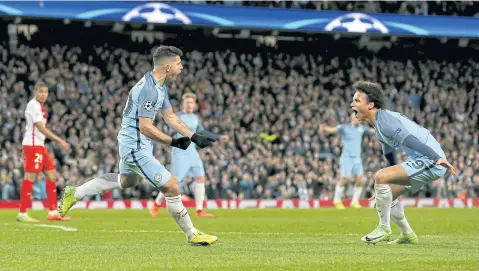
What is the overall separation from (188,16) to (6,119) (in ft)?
21.8

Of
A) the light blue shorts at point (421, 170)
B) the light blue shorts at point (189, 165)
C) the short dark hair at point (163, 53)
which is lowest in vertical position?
the light blue shorts at point (189, 165)

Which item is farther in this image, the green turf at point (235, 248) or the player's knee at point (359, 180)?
the player's knee at point (359, 180)

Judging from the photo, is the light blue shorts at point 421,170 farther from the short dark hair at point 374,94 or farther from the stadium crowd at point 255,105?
the stadium crowd at point 255,105

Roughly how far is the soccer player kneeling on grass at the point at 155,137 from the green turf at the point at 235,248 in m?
0.41

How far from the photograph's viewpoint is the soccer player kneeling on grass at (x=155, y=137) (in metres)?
10.8

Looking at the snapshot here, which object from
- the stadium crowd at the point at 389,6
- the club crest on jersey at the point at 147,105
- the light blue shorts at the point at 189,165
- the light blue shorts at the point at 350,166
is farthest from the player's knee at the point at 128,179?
the stadium crowd at the point at 389,6

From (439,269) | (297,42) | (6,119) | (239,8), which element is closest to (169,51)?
(439,269)

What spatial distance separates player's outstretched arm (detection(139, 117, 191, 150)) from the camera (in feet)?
34.7

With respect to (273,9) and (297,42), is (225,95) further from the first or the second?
(297,42)

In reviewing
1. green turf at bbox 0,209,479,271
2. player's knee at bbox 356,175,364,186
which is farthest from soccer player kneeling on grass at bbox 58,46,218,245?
player's knee at bbox 356,175,364,186

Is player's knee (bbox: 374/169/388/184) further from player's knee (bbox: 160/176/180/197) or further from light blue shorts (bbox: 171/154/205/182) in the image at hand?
light blue shorts (bbox: 171/154/205/182)

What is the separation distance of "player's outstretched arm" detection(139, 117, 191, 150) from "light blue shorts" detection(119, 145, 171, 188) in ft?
0.94

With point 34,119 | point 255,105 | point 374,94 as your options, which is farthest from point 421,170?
point 255,105

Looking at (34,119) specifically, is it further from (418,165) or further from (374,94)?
(418,165)
